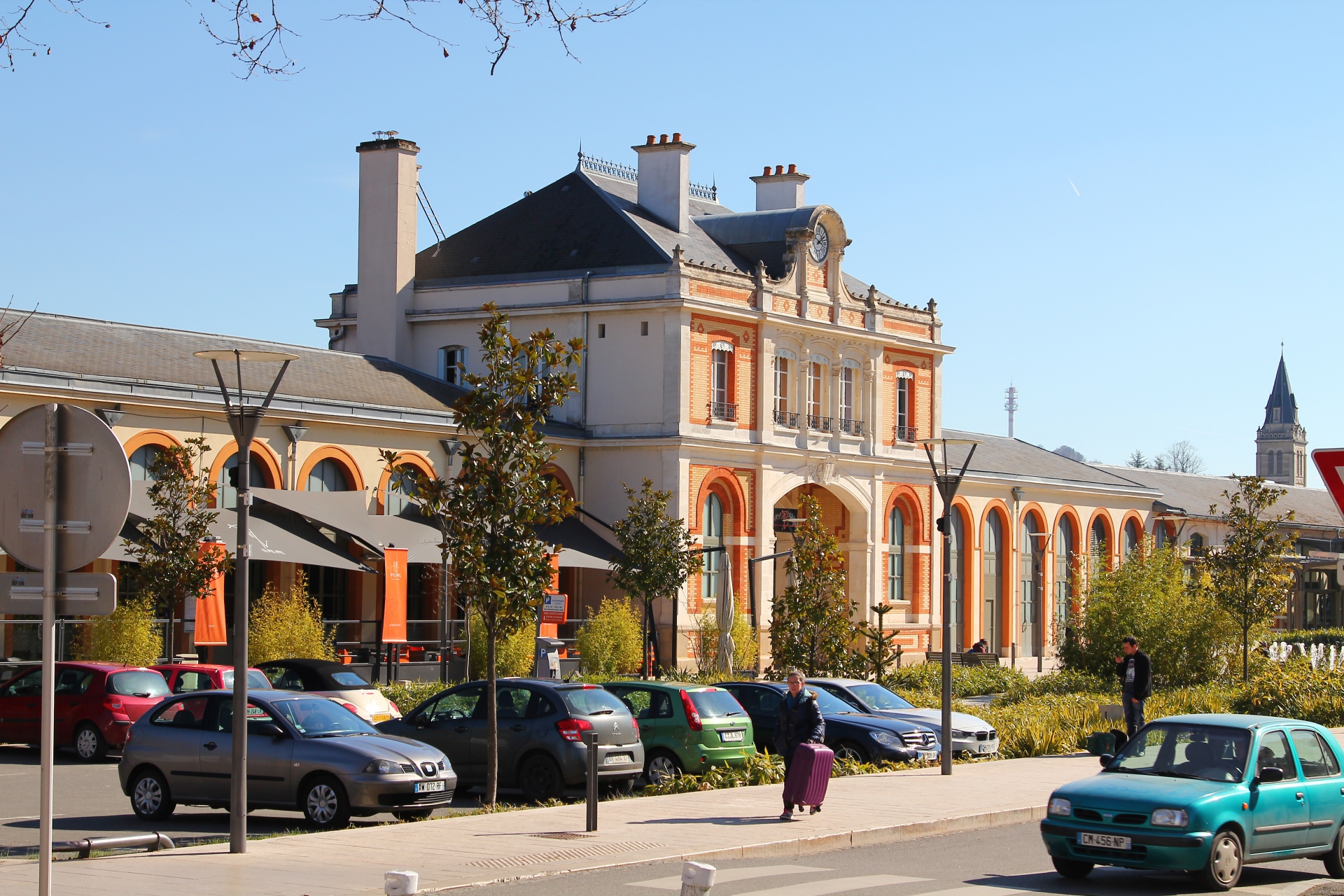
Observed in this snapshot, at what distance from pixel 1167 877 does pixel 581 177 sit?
125ft

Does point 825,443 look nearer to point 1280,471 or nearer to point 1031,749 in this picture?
point 1031,749

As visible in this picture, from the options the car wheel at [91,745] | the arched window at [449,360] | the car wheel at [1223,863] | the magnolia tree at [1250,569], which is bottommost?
the car wheel at [91,745]

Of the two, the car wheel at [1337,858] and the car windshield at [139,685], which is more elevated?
the car windshield at [139,685]

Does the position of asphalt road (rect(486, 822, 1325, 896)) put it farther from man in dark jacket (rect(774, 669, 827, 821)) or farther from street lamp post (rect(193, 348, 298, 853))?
man in dark jacket (rect(774, 669, 827, 821))

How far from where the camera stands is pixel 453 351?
153ft

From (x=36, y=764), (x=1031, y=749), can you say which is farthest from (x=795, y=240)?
(x=36, y=764)

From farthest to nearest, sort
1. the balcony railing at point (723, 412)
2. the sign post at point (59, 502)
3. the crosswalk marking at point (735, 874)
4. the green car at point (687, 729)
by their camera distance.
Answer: the balcony railing at point (723, 412), the green car at point (687, 729), the crosswalk marking at point (735, 874), the sign post at point (59, 502)

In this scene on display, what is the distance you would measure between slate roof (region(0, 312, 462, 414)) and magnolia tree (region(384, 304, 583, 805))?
15.0 metres

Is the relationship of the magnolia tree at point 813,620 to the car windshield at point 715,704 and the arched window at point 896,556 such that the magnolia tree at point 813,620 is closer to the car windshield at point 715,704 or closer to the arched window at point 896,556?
the car windshield at point 715,704

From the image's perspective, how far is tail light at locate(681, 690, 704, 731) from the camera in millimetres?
20406

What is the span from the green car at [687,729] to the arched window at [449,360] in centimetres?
2636

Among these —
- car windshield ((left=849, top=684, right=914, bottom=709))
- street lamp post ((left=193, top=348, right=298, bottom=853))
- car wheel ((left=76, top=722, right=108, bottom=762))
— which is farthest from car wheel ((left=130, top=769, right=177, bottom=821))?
car windshield ((left=849, top=684, right=914, bottom=709))

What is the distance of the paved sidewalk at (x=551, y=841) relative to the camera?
1245 cm

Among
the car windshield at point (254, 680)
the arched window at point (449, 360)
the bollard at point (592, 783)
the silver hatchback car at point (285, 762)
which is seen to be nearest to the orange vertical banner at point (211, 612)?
the car windshield at point (254, 680)
